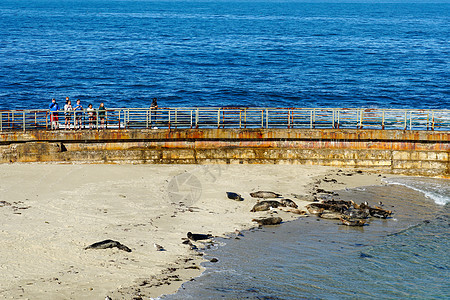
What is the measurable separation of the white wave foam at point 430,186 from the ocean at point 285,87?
Result: 1.9 inches

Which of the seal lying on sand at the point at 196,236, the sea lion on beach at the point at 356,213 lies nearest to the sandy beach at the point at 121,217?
the seal lying on sand at the point at 196,236

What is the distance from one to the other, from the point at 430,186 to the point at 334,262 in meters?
10.1

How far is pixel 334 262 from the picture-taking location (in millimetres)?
15766

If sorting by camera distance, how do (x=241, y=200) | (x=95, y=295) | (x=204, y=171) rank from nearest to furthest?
(x=95, y=295) → (x=241, y=200) → (x=204, y=171)

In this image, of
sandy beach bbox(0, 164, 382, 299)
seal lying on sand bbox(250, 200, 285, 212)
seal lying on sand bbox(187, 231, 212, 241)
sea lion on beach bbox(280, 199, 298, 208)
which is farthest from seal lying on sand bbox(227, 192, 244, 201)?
seal lying on sand bbox(187, 231, 212, 241)

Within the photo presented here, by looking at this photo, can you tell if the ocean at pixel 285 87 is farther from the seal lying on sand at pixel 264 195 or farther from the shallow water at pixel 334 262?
the seal lying on sand at pixel 264 195

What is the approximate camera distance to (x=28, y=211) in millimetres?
18891

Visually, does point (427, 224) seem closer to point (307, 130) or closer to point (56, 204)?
point (307, 130)

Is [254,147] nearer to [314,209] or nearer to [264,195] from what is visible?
[264,195]

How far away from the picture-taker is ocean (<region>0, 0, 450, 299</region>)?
14.8 metres

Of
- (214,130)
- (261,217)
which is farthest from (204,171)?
(261,217)

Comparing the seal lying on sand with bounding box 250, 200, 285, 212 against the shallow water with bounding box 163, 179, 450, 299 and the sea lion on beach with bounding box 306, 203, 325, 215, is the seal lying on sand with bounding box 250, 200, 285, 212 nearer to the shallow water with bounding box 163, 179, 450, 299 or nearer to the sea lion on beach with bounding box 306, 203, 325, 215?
the sea lion on beach with bounding box 306, 203, 325, 215

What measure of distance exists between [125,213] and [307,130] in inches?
401

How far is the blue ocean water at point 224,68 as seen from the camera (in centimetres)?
5081
